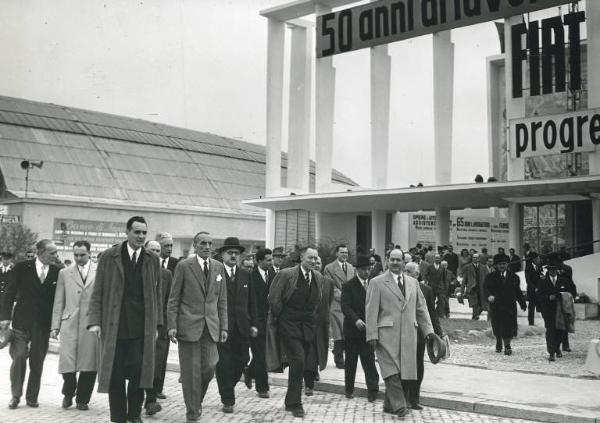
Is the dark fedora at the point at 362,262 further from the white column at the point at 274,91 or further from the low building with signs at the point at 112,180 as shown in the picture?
the low building with signs at the point at 112,180

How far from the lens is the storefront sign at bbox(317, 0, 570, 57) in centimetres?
2569

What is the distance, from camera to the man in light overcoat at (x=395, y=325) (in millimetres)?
8406

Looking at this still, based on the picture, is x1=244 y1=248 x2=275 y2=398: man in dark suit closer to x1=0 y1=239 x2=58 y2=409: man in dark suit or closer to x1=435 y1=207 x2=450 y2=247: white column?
x1=0 y1=239 x2=58 y2=409: man in dark suit

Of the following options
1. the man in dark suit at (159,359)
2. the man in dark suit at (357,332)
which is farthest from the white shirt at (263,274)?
the man in dark suit at (159,359)

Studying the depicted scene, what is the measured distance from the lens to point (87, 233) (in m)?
41.2

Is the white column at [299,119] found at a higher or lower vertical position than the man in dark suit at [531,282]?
higher

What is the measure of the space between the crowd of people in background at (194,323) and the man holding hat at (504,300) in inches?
182

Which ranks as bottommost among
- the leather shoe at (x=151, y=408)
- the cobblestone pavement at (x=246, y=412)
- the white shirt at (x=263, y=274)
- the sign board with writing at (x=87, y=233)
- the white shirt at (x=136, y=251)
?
the cobblestone pavement at (x=246, y=412)

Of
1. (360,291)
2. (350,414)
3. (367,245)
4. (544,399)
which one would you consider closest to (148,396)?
(350,414)

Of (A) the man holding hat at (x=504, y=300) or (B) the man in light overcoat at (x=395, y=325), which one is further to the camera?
(A) the man holding hat at (x=504, y=300)

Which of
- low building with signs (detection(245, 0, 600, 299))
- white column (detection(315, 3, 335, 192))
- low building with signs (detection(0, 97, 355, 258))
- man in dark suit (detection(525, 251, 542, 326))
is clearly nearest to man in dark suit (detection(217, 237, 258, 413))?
man in dark suit (detection(525, 251, 542, 326))

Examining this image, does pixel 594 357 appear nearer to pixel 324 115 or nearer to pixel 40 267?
pixel 40 267

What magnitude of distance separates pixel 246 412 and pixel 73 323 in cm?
234

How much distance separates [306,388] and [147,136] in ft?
152
